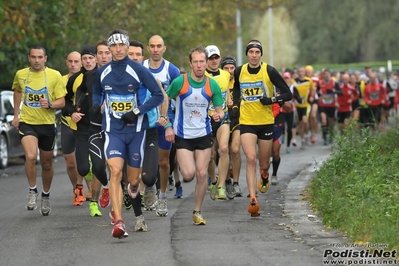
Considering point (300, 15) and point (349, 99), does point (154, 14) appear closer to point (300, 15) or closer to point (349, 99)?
point (349, 99)

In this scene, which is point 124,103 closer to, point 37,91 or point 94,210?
point 94,210


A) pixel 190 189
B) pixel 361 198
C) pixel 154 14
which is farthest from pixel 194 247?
pixel 154 14

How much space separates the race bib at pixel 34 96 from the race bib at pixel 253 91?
2.44m

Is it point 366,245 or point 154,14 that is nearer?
point 366,245

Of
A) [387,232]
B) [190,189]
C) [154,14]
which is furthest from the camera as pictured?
[154,14]

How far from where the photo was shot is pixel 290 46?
100938 mm

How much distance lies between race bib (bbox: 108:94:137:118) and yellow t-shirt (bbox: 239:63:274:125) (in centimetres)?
304

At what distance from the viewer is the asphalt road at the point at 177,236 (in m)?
9.88

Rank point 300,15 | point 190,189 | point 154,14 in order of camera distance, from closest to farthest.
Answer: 1. point 190,189
2. point 154,14
3. point 300,15

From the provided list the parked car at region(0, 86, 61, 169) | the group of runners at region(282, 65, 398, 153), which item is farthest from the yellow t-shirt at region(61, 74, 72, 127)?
the group of runners at region(282, 65, 398, 153)

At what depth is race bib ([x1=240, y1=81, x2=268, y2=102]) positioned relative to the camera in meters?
14.1

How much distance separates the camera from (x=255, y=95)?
14.2 m

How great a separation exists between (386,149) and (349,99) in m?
11.8

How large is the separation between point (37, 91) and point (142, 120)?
3.10 meters
